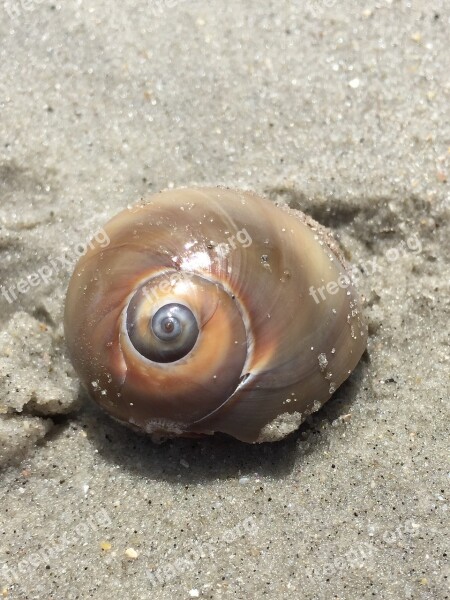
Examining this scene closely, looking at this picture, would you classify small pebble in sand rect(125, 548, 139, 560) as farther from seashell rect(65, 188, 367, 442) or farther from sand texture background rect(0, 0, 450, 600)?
seashell rect(65, 188, 367, 442)

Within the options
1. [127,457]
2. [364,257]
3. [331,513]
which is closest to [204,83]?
[364,257]

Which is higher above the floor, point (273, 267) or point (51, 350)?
point (273, 267)

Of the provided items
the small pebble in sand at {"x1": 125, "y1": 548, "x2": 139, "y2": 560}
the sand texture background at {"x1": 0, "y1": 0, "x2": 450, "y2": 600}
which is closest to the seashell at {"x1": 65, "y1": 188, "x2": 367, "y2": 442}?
the sand texture background at {"x1": 0, "y1": 0, "x2": 450, "y2": 600}

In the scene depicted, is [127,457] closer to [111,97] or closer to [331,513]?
[331,513]

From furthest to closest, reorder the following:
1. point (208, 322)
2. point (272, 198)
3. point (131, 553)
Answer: point (272, 198) → point (131, 553) → point (208, 322)

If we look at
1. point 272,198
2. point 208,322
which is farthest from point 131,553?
point 272,198

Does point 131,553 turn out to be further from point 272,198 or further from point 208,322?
point 272,198
